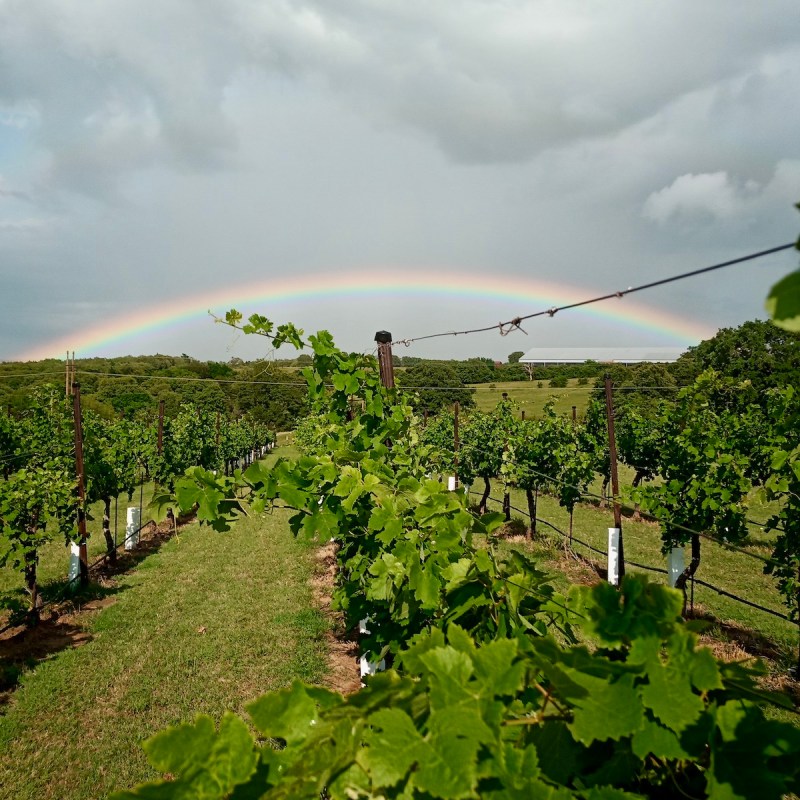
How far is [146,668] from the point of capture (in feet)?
22.4

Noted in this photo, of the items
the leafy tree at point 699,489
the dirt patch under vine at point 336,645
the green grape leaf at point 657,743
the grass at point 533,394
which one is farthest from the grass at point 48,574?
the grass at point 533,394

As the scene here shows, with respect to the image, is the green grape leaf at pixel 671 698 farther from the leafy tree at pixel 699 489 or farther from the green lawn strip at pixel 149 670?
the leafy tree at pixel 699 489

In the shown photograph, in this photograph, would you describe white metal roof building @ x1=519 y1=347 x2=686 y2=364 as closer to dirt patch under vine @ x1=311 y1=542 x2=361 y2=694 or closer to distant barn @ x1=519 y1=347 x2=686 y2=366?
distant barn @ x1=519 y1=347 x2=686 y2=366

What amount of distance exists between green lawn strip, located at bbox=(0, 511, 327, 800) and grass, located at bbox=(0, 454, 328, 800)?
0.05 feet

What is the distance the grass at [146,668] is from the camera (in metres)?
4.96

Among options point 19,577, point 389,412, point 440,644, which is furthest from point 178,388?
point 440,644

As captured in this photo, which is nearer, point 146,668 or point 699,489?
point 146,668

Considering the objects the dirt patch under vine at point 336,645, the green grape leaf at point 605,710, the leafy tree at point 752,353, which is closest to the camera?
the green grape leaf at point 605,710

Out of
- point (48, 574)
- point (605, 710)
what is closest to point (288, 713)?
point (605, 710)

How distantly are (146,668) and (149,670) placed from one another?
0.09 metres

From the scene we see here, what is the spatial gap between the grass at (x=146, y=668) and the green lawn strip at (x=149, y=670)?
15 mm

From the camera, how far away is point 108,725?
18.4 ft

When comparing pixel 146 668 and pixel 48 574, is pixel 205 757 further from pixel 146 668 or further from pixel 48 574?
pixel 48 574

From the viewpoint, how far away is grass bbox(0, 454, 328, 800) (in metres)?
4.96
